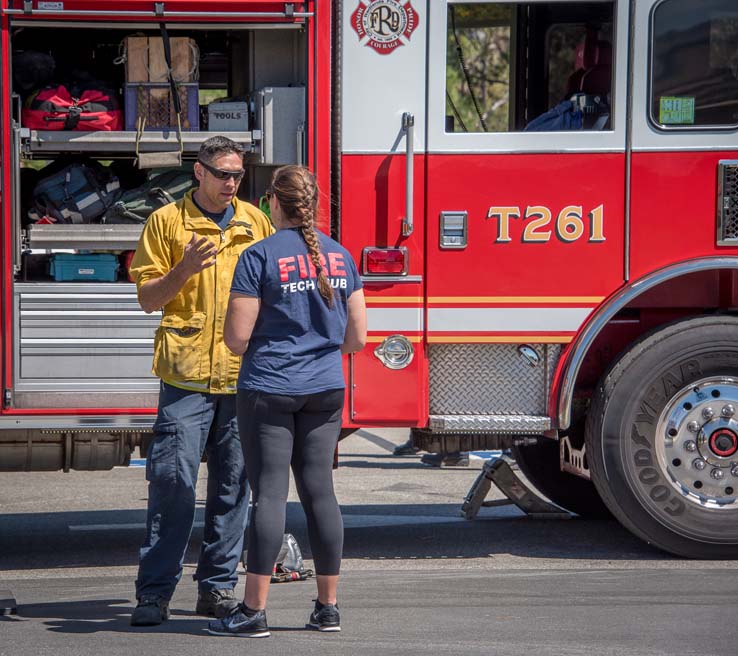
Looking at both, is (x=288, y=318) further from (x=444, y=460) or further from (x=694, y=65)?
(x=444, y=460)

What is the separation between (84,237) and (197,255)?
4.74ft

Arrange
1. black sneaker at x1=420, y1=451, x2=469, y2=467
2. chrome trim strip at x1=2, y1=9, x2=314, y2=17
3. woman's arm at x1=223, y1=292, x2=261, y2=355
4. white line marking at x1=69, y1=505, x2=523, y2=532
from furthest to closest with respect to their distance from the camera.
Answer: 1. black sneaker at x1=420, y1=451, x2=469, y2=467
2. white line marking at x1=69, y1=505, x2=523, y2=532
3. chrome trim strip at x1=2, y1=9, x2=314, y2=17
4. woman's arm at x1=223, y1=292, x2=261, y2=355

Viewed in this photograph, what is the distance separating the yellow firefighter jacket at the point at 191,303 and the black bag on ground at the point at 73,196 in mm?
1171

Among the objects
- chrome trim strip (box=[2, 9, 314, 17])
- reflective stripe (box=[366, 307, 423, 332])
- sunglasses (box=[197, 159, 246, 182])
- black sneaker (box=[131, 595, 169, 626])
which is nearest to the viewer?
black sneaker (box=[131, 595, 169, 626])

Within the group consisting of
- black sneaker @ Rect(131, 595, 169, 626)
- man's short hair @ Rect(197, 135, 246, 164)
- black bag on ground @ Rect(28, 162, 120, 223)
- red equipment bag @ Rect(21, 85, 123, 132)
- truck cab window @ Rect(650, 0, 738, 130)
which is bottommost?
black sneaker @ Rect(131, 595, 169, 626)

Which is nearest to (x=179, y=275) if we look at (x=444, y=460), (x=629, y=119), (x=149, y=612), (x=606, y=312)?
(x=149, y=612)

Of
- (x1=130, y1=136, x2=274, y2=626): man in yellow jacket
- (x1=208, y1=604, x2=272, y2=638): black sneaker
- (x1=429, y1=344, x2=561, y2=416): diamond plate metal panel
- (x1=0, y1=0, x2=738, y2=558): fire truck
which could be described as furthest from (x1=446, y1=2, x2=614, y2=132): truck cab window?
(x1=208, y1=604, x2=272, y2=638): black sneaker

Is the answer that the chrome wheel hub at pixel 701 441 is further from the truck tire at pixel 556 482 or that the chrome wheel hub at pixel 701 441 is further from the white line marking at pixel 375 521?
the white line marking at pixel 375 521

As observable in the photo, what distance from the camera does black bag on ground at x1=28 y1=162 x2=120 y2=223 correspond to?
6371 mm

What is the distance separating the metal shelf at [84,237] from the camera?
20.5 ft

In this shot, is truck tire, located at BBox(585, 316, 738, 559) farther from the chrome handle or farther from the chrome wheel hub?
the chrome handle

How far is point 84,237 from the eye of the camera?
627 centimetres

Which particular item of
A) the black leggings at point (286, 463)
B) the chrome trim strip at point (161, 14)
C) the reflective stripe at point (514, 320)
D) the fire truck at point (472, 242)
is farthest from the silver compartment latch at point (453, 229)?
the black leggings at point (286, 463)

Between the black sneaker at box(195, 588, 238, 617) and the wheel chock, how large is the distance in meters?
2.25
